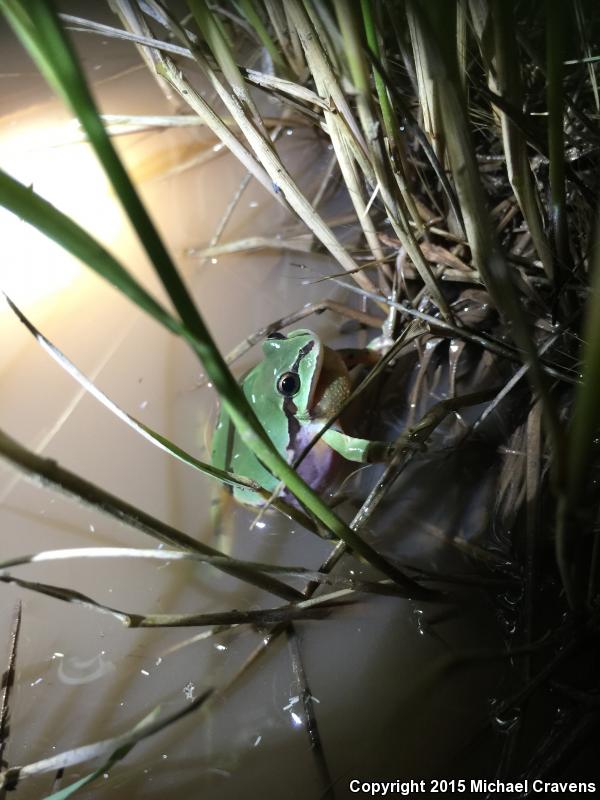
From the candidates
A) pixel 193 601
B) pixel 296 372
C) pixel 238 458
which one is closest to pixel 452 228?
pixel 296 372

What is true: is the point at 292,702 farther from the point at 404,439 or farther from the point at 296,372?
the point at 296,372

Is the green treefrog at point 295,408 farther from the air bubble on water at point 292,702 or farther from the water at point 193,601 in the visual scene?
the air bubble on water at point 292,702

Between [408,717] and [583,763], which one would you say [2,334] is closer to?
[408,717]

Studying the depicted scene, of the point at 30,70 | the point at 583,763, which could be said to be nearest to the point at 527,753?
the point at 583,763

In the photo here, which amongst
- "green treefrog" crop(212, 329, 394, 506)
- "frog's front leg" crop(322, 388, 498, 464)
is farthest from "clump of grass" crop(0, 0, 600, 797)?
"green treefrog" crop(212, 329, 394, 506)

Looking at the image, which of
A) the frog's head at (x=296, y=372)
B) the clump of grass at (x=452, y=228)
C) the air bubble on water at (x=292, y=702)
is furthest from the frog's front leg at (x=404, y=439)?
the air bubble on water at (x=292, y=702)

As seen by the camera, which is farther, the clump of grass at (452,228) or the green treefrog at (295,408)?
the green treefrog at (295,408)
